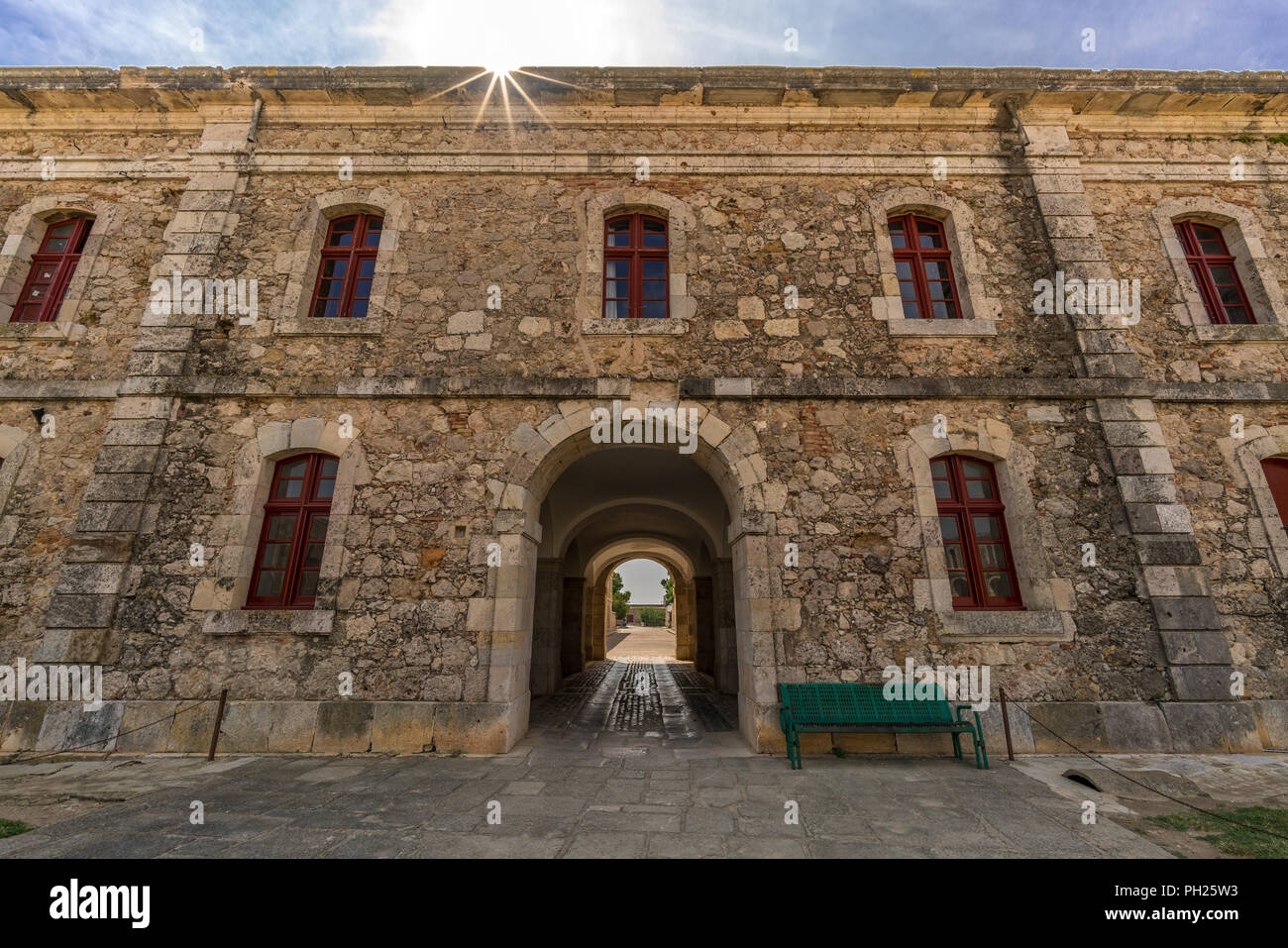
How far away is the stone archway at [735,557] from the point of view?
5277 mm

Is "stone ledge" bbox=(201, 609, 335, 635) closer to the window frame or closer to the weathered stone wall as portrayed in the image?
the weathered stone wall

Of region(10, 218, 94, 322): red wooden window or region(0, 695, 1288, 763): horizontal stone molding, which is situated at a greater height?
region(10, 218, 94, 322): red wooden window

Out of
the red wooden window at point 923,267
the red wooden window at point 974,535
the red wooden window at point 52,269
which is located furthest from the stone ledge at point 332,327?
the red wooden window at point 974,535

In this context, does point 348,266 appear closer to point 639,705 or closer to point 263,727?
point 263,727

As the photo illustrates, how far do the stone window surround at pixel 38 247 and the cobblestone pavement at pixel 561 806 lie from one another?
195 inches

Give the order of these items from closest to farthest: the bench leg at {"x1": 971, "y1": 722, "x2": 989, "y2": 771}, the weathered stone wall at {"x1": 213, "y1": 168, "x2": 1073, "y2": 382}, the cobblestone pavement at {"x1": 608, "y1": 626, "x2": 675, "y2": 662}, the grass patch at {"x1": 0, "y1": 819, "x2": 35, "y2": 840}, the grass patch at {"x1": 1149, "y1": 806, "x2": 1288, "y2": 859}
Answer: the grass patch at {"x1": 1149, "y1": 806, "x2": 1288, "y2": 859}, the grass patch at {"x1": 0, "y1": 819, "x2": 35, "y2": 840}, the bench leg at {"x1": 971, "y1": 722, "x2": 989, "y2": 771}, the weathered stone wall at {"x1": 213, "y1": 168, "x2": 1073, "y2": 382}, the cobblestone pavement at {"x1": 608, "y1": 626, "x2": 675, "y2": 662}

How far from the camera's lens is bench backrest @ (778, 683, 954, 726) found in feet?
16.3

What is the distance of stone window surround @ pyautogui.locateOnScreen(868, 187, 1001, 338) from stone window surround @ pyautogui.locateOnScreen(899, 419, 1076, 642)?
1238 millimetres

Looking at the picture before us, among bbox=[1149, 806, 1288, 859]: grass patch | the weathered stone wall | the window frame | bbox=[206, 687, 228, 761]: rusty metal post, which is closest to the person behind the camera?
bbox=[1149, 806, 1288, 859]: grass patch

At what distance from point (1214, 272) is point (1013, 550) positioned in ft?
16.5

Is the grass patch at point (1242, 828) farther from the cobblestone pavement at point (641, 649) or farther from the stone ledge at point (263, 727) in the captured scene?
the cobblestone pavement at point (641, 649)

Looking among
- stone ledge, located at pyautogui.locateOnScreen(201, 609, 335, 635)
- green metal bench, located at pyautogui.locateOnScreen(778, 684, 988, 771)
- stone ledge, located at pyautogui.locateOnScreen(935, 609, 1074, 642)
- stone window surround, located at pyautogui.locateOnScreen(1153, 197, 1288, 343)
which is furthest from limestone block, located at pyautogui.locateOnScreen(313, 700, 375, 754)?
stone window surround, located at pyautogui.locateOnScreen(1153, 197, 1288, 343)

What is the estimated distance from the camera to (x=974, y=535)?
5801 millimetres

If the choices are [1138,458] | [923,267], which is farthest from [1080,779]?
[923,267]
